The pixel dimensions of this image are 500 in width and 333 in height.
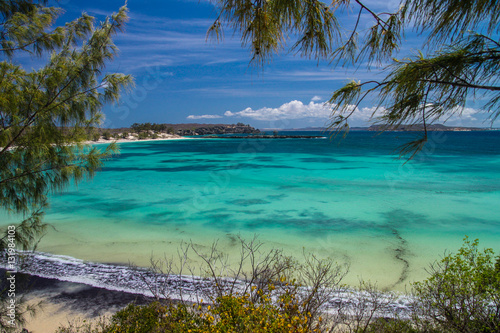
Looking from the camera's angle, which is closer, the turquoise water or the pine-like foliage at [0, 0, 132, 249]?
the pine-like foliage at [0, 0, 132, 249]

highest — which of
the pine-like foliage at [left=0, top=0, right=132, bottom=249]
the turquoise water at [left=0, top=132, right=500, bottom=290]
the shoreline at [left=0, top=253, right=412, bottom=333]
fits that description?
the pine-like foliage at [left=0, top=0, right=132, bottom=249]

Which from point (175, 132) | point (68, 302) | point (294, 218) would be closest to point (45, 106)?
point (68, 302)

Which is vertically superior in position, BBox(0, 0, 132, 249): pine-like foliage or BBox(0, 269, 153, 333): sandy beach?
BBox(0, 0, 132, 249): pine-like foliage

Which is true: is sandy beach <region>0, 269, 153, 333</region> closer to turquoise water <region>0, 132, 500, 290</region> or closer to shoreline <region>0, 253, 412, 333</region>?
shoreline <region>0, 253, 412, 333</region>

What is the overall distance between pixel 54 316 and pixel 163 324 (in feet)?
8.10

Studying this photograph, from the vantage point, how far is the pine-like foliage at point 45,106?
334cm

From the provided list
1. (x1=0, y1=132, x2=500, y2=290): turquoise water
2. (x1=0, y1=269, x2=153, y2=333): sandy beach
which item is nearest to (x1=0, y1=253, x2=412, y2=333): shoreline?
(x1=0, y1=269, x2=153, y2=333): sandy beach

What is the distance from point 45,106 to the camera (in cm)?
344

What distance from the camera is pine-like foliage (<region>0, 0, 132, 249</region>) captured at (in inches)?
131

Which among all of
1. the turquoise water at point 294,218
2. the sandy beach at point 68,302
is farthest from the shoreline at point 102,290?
the turquoise water at point 294,218

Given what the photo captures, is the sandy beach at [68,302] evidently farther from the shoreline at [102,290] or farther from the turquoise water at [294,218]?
the turquoise water at [294,218]

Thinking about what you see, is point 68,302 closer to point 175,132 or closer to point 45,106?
A: point 45,106

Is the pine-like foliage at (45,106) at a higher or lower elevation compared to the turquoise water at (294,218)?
higher

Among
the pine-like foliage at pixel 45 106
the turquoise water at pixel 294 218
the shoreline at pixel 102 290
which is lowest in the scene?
the turquoise water at pixel 294 218
